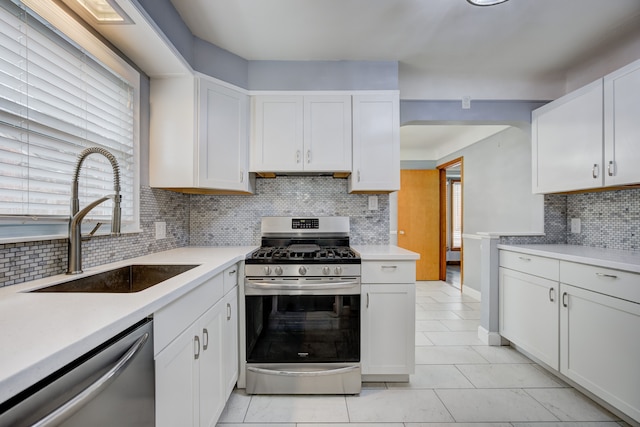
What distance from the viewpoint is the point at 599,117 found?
77.9 inches

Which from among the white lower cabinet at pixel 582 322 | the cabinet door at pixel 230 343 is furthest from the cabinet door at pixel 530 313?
the cabinet door at pixel 230 343

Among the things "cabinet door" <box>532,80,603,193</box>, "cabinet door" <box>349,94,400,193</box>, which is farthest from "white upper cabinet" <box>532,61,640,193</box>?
"cabinet door" <box>349,94,400,193</box>

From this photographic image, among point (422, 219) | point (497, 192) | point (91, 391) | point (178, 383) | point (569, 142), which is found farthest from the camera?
point (422, 219)

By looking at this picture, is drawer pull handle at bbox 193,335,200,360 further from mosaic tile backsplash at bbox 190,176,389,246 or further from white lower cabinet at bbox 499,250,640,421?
white lower cabinet at bbox 499,250,640,421

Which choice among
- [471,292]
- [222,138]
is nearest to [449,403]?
[222,138]

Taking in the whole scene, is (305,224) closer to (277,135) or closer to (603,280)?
Answer: (277,135)

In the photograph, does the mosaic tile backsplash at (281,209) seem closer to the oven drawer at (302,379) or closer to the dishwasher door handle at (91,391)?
the oven drawer at (302,379)

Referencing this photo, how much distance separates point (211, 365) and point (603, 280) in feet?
7.22

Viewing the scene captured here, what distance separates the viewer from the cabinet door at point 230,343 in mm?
1638

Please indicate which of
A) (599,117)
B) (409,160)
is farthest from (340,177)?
(409,160)

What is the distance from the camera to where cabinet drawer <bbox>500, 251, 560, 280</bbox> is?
2.02 metres

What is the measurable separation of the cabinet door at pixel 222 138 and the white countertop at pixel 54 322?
1.07 m

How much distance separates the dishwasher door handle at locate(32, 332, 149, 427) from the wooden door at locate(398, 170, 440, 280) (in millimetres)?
4737

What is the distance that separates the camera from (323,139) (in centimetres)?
227
